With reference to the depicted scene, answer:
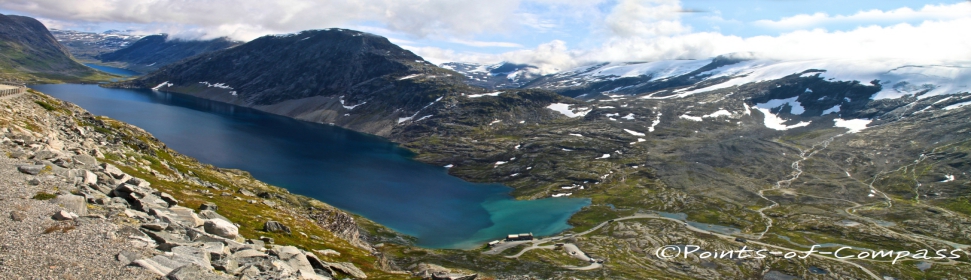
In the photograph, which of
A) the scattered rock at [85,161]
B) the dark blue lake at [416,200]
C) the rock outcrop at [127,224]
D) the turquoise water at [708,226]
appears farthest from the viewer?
the turquoise water at [708,226]

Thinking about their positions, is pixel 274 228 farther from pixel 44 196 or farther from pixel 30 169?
pixel 44 196

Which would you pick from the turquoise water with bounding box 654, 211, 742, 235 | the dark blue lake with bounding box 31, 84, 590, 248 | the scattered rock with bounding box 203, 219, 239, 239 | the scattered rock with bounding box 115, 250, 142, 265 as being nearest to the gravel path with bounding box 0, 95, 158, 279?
the scattered rock with bounding box 115, 250, 142, 265

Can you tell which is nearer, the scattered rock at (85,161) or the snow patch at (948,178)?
the scattered rock at (85,161)

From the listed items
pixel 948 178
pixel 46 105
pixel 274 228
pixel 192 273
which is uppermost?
pixel 46 105

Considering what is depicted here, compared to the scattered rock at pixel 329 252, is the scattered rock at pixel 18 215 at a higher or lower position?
higher

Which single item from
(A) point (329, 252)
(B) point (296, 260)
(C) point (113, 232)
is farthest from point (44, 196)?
(A) point (329, 252)

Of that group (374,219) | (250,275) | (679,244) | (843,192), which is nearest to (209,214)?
(250,275)

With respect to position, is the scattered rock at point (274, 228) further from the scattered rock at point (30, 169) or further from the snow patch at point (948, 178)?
the snow patch at point (948, 178)

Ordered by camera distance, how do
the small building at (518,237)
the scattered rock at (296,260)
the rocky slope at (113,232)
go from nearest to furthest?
the rocky slope at (113,232), the scattered rock at (296,260), the small building at (518,237)

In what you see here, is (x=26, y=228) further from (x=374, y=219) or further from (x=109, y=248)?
(x=374, y=219)

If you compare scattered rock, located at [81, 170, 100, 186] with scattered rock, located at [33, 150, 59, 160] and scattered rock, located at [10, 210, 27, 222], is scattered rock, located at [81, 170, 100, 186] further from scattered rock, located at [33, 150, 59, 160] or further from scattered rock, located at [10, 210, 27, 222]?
scattered rock, located at [10, 210, 27, 222]

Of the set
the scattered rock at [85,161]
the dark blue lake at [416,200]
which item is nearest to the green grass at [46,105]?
the scattered rock at [85,161]
